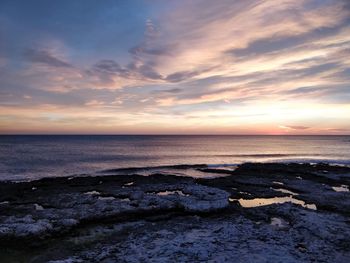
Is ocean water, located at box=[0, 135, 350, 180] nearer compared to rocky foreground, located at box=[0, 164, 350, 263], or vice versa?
rocky foreground, located at box=[0, 164, 350, 263]

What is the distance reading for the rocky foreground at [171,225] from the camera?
14.2m

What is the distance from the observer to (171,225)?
18.3m

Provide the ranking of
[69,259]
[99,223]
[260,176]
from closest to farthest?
[69,259] < [99,223] < [260,176]

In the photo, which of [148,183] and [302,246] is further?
[148,183]

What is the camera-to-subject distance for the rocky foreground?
46.4ft

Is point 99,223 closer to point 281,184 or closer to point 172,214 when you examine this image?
point 172,214

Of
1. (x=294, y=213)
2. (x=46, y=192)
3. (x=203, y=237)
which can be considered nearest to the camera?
(x=203, y=237)

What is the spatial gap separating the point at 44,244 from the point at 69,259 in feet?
9.63

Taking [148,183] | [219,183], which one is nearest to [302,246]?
[219,183]

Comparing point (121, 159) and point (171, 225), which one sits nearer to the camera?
point (171, 225)

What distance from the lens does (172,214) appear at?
20438 mm

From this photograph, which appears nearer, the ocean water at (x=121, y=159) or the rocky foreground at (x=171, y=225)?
the rocky foreground at (x=171, y=225)

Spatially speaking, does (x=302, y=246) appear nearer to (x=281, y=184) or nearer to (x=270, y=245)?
(x=270, y=245)

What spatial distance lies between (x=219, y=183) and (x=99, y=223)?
1680 cm
